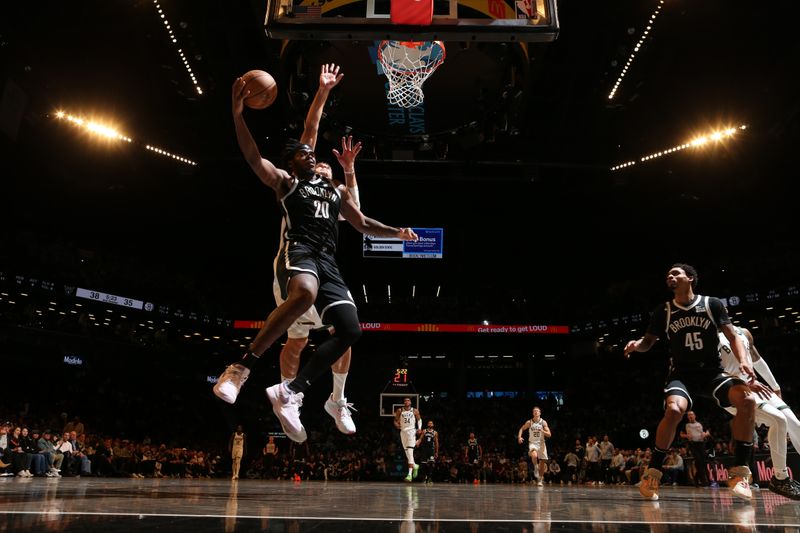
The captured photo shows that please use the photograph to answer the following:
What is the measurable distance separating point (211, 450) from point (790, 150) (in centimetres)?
2180

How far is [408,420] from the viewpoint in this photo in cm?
1272

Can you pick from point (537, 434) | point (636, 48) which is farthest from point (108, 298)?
point (636, 48)

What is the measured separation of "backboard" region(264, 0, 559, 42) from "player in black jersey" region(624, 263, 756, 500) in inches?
94.9

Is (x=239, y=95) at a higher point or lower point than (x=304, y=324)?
higher

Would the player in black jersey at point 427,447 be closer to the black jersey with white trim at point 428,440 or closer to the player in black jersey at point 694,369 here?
the black jersey with white trim at point 428,440

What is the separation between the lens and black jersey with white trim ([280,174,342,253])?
12.7ft

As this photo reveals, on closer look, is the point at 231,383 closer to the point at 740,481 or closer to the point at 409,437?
the point at 740,481

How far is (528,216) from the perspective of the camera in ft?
69.4

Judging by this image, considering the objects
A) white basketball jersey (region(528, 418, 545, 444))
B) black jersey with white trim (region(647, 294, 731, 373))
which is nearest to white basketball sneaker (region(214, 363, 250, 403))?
black jersey with white trim (region(647, 294, 731, 373))

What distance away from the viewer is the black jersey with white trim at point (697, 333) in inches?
181

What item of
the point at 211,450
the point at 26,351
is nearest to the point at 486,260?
the point at 211,450

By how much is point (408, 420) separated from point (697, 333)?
8792 millimetres

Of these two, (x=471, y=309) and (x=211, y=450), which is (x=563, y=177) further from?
(x=211, y=450)

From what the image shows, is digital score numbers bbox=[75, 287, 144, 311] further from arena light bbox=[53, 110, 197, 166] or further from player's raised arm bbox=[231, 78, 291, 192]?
player's raised arm bbox=[231, 78, 291, 192]
